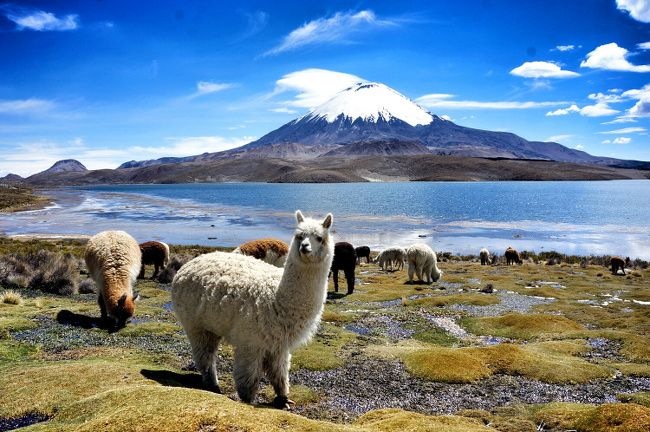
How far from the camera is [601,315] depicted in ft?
57.3

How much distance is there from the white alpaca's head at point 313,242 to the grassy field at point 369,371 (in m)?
2.24

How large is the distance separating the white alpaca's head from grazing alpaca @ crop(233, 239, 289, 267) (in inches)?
447

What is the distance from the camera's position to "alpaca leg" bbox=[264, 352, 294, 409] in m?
7.23

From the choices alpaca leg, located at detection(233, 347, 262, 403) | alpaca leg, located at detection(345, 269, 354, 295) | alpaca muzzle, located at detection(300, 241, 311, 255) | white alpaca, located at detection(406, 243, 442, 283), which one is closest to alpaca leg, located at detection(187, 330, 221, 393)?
alpaca leg, located at detection(233, 347, 262, 403)

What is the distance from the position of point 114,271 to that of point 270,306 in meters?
7.08

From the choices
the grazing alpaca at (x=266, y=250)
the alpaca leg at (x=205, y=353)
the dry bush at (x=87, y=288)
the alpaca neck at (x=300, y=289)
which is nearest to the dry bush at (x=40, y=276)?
the dry bush at (x=87, y=288)

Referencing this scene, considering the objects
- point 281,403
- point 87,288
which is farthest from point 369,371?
point 87,288

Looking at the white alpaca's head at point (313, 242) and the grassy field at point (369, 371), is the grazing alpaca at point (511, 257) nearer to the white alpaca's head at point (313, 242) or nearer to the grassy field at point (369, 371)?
the grassy field at point (369, 371)

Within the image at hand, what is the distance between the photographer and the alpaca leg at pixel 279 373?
7.23 metres

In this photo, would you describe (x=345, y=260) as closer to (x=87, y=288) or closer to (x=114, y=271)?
(x=87, y=288)

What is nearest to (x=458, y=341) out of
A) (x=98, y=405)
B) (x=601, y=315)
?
(x=601, y=315)

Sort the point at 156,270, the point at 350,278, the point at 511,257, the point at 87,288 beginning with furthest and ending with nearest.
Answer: the point at 511,257, the point at 156,270, the point at 350,278, the point at 87,288

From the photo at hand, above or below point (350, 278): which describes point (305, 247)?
above

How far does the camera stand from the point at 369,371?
401 inches
